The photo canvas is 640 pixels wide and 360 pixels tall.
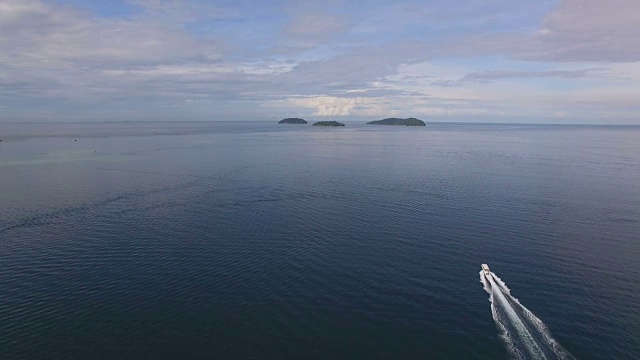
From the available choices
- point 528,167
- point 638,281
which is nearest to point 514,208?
point 638,281

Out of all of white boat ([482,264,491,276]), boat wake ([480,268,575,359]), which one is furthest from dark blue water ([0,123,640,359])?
white boat ([482,264,491,276])

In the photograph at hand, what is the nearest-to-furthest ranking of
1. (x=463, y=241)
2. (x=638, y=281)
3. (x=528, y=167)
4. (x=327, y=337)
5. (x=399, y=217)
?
(x=327, y=337) → (x=638, y=281) → (x=463, y=241) → (x=399, y=217) → (x=528, y=167)

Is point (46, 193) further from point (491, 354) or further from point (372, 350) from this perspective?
point (491, 354)

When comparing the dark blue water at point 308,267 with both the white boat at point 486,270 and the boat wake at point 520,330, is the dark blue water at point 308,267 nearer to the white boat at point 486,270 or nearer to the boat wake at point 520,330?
the boat wake at point 520,330

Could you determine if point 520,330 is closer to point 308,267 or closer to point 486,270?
point 486,270

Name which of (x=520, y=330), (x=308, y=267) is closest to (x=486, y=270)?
(x=520, y=330)
